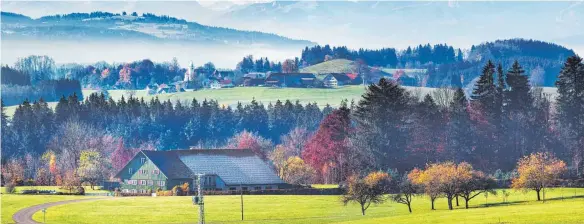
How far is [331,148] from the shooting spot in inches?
6147

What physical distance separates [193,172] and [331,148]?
20841 mm

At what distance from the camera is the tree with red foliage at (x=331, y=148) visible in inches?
6078

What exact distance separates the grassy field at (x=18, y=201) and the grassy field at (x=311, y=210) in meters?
3.35

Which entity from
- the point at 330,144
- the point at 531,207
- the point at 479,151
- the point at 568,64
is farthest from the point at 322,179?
the point at 531,207

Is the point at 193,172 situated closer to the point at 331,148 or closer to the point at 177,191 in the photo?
the point at 177,191

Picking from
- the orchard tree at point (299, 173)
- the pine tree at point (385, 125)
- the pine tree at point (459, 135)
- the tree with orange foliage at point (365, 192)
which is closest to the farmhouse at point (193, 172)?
the orchard tree at point (299, 173)

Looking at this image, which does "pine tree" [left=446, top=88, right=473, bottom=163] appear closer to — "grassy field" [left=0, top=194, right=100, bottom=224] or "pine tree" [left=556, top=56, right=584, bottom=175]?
"pine tree" [left=556, top=56, right=584, bottom=175]

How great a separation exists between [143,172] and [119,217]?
133ft

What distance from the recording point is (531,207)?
9744 cm

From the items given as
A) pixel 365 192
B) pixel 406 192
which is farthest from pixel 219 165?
pixel 406 192

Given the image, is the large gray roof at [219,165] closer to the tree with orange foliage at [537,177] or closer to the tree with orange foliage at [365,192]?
the tree with orange foliage at [365,192]

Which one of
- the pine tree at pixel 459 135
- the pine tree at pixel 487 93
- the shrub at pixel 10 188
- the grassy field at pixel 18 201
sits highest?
the pine tree at pixel 487 93

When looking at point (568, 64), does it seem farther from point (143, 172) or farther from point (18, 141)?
point (18, 141)

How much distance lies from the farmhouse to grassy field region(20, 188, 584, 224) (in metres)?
17.1
